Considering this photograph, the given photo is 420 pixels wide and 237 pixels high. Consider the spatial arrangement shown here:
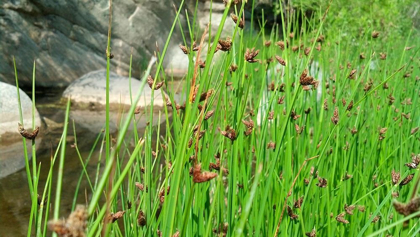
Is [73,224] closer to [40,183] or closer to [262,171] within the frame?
[262,171]

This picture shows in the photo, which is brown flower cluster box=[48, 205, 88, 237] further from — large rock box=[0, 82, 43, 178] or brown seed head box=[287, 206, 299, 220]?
large rock box=[0, 82, 43, 178]

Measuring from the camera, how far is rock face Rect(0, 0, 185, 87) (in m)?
6.50

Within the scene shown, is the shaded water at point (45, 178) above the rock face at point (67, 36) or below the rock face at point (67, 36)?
below

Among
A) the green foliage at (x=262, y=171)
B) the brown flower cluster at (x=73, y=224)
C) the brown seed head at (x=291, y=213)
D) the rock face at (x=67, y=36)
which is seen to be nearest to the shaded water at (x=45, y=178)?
the green foliage at (x=262, y=171)

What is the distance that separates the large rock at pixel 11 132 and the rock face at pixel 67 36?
1862mm

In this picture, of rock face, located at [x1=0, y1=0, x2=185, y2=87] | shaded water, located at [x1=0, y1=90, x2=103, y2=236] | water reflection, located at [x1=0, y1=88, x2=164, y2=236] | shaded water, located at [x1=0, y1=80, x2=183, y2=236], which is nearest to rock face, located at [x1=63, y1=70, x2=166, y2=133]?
water reflection, located at [x1=0, y1=88, x2=164, y2=236]

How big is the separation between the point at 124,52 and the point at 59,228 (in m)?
7.71

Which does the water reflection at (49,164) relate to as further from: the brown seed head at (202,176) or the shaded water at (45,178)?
the brown seed head at (202,176)

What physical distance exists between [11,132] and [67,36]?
3188 mm

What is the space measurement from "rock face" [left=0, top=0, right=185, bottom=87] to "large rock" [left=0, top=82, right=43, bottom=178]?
6.11 ft

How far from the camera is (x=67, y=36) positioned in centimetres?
722

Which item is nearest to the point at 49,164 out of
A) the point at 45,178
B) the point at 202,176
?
the point at 45,178

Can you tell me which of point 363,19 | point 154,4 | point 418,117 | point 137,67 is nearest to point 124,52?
point 137,67

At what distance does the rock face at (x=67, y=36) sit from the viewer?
650cm
